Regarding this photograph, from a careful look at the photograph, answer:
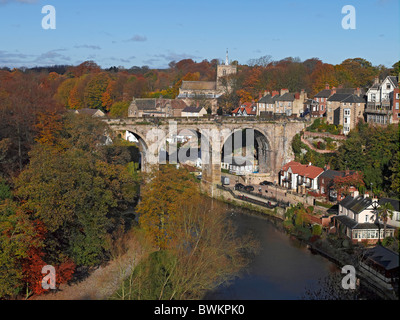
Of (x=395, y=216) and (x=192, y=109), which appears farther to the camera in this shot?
(x=192, y=109)

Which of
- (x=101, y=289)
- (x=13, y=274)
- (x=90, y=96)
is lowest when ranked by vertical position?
(x=101, y=289)

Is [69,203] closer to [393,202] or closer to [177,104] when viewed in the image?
[393,202]

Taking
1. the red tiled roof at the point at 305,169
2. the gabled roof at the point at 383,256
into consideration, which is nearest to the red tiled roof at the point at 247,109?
the red tiled roof at the point at 305,169

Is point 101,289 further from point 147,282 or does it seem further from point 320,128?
point 320,128

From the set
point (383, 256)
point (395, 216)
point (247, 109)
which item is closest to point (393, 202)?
point (395, 216)

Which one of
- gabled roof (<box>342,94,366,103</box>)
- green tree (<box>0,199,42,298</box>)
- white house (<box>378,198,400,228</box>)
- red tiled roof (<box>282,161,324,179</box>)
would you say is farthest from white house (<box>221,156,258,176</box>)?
green tree (<box>0,199,42,298</box>)

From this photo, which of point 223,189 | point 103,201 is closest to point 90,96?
point 223,189
